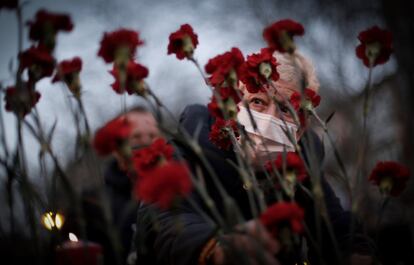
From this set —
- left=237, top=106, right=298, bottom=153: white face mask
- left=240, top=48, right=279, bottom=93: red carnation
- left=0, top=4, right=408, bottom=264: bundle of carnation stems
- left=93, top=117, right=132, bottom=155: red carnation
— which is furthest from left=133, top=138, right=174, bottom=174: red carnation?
left=237, top=106, right=298, bottom=153: white face mask

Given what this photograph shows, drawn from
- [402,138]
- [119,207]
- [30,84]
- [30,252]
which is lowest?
[402,138]

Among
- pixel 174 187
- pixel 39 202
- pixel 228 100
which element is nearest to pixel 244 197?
pixel 228 100

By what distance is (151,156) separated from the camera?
876mm

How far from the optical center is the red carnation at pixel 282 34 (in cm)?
102

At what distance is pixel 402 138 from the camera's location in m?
5.80

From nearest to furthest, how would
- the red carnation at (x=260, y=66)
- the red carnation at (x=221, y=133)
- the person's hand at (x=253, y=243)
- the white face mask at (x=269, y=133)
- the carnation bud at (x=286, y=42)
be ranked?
the person's hand at (x=253, y=243) → the carnation bud at (x=286, y=42) → the red carnation at (x=260, y=66) → the red carnation at (x=221, y=133) → the white face mask at (x=269, y=133)

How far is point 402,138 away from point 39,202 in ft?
18.4

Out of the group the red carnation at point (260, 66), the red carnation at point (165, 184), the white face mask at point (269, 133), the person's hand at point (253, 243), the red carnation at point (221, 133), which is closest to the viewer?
the red carnation at point (165, 184)

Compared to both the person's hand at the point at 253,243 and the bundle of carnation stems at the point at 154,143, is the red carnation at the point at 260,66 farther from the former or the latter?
the person's hand at the point at 253,243

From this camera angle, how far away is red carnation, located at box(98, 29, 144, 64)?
2.87ft

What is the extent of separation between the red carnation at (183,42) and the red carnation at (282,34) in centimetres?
18

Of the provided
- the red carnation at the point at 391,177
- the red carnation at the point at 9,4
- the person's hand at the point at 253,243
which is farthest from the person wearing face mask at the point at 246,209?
the red carnation at the point at 9,4

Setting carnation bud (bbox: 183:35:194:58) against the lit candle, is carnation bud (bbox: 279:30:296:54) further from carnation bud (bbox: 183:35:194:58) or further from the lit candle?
the lit candle

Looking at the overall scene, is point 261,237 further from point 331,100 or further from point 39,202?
point 331,100
